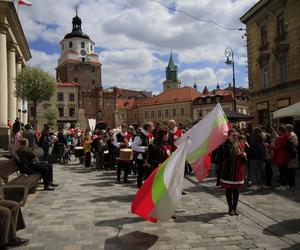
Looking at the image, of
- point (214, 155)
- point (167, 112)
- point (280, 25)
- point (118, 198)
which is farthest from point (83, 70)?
point (118, 198)

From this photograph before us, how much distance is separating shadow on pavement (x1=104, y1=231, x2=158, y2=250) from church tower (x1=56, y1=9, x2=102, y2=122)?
89576 mm

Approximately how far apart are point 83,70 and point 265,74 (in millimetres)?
70908

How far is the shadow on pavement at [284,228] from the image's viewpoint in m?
6.70

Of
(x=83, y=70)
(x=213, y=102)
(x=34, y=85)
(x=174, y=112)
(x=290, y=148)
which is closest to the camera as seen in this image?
(x=290, y=148)

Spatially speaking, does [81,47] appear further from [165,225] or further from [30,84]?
[165,225]

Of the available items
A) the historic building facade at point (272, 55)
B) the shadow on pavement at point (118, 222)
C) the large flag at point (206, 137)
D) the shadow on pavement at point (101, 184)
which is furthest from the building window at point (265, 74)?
the shadow on pavement at point (118, 222)

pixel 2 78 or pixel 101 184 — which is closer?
pixel 101 184

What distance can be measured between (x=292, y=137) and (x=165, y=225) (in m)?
5.65

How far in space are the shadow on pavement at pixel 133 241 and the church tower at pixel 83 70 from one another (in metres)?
89.6

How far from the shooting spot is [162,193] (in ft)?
22.0

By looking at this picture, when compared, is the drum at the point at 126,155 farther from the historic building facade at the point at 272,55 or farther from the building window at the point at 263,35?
the building window at the point at 263,35

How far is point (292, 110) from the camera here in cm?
1370

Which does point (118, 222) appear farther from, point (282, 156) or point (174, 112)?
point (174, 112)

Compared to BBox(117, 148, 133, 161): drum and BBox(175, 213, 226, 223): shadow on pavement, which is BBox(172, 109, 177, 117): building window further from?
BBox(175, 213, 226, 223): shadow on pavement
